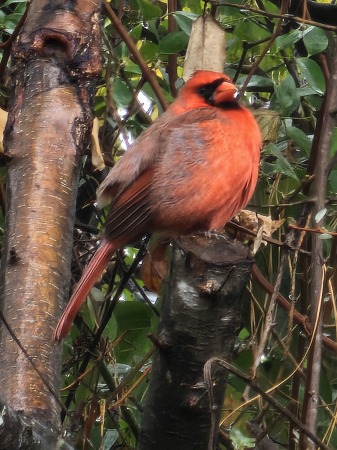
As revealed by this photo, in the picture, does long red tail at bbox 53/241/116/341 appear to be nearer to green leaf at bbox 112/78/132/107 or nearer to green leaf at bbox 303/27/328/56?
green leaf at bbox 112/78/132/107

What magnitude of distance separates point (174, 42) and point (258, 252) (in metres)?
0.74

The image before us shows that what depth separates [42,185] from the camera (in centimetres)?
242

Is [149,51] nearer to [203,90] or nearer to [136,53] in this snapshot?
[136,53]

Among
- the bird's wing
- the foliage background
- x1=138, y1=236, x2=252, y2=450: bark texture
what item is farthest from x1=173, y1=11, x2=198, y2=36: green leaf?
x1=138, y1=236, x2=252, y2=450: bark texture

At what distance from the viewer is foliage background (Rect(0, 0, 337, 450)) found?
304 cm

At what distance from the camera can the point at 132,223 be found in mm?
2959

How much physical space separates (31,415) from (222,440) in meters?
1.14

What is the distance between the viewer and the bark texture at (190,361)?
1805mm

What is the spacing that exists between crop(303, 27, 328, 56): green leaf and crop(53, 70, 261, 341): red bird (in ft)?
0.88

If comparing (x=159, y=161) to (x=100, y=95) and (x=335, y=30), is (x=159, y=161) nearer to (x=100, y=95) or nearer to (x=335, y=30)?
(x=335, y=30)

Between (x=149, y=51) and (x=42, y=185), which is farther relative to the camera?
(x=149, y=51)

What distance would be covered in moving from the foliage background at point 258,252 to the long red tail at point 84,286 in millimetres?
124

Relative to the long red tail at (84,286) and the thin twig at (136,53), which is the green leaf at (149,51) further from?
the long red tail at (84,286)

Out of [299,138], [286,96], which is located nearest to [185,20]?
[286,96]
